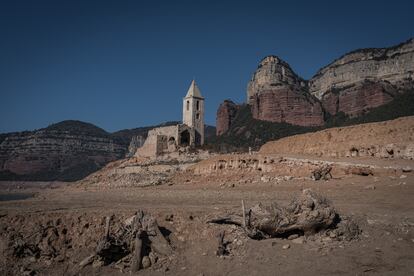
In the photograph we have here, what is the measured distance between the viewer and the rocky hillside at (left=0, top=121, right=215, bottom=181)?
128 meters

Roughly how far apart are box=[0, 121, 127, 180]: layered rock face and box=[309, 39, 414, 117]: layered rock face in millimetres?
73738

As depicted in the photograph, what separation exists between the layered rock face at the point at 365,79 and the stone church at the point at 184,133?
45528 millimetres

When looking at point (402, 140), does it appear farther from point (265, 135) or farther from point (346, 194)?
point (265, 135)

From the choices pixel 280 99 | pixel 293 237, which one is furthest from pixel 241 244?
pixel 280 99

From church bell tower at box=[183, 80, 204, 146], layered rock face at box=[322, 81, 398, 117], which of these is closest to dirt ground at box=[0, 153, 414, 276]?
church bell tower at box=[183, 80, 204, 146]

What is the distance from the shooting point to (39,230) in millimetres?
13797

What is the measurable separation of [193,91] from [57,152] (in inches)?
3997

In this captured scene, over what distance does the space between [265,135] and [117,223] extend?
7617cm

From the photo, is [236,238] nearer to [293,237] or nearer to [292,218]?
[293,237]

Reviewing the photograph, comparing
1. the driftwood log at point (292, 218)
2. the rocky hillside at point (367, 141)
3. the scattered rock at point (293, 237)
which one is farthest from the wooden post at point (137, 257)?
the rocky hillside at point (367, 141)

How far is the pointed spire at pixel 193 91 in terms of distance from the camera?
189ft

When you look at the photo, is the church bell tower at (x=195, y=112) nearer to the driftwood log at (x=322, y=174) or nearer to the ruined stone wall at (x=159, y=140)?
the ruined stone wall at (x=159, y=140)

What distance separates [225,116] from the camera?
368ft

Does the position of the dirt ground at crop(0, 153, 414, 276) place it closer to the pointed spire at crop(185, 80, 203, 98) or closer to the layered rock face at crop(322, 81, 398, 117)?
the pointed spire at crop(185, 80, 203, 98)
